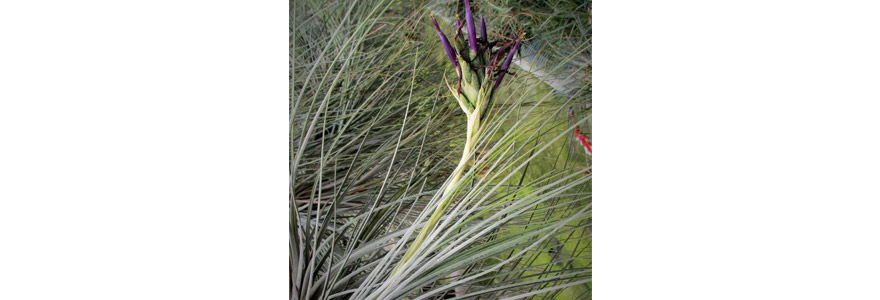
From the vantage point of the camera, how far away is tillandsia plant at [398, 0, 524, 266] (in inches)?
82.2

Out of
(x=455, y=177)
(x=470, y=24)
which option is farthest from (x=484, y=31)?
(x=455, y=177)

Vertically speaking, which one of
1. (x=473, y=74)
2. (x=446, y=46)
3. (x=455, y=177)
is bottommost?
(x=455, y=177)

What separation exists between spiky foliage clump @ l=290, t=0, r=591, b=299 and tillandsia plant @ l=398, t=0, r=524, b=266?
0.8 inches

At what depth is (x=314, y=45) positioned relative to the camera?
2279mm

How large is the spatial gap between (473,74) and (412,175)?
1.30 ft

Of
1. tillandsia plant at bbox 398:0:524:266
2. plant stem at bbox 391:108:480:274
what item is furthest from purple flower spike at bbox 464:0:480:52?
plant stem at bbox 391:108:480:274

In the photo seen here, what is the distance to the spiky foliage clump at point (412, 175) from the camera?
2062 millimetres

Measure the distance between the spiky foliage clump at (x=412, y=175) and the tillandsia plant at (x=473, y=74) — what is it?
0.07 feet

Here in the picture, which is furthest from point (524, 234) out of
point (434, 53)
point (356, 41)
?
point (356, 41)

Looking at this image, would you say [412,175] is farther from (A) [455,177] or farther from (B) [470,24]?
(B) [470,24]

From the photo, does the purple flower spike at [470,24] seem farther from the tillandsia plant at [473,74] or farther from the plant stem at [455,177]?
the plant stem at [455,177]

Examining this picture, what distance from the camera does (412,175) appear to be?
2172 millimetres

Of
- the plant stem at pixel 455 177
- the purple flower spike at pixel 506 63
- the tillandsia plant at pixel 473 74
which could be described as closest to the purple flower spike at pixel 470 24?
the tillandsia plant at pixel 473 74

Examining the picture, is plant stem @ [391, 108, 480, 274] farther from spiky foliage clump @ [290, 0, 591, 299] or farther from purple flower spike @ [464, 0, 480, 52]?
purple flower spike @ [464, 0, 480, 52]
